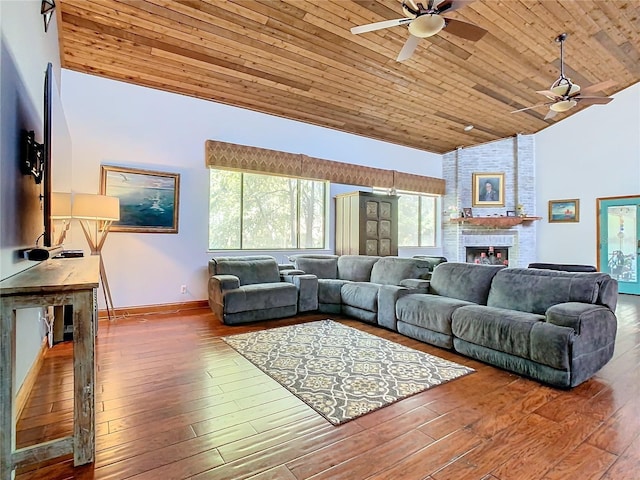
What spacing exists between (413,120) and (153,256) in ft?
17.6

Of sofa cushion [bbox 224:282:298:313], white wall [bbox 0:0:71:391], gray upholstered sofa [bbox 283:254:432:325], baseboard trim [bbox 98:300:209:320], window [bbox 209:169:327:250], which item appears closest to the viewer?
white wall [bbox 0:0:71:391]

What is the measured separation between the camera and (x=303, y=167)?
6.05m

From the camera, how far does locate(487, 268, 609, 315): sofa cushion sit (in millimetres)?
2766

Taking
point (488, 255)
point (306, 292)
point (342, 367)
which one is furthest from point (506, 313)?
point (488, 255)

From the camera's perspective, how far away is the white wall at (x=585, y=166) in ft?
22.2

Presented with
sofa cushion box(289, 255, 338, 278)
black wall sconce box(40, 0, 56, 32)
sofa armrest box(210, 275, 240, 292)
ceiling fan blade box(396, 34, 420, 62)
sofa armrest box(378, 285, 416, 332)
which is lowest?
sofa armrest box(378, 285, 416, 332)

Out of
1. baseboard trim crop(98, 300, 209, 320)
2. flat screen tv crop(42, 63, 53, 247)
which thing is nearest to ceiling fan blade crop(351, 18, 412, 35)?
flat screen tv crop(42, 63, 53, 247)

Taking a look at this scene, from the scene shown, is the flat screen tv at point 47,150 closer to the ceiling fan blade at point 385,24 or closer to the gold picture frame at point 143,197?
the ceiling fan blade at point 385,24

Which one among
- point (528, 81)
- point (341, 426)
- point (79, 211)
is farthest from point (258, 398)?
point (528, 81)

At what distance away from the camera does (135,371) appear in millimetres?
2674

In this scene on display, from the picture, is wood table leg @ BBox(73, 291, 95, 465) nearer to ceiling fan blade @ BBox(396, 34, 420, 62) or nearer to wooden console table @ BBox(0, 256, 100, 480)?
wooden console table @ BBox(0, 256, 100, 480)

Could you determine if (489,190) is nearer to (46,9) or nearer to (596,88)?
(596,88)

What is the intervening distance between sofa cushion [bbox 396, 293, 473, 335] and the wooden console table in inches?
110

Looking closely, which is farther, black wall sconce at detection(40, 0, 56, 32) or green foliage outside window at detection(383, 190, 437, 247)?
green foliage outside window at detection(383, 190, 437, 247)
